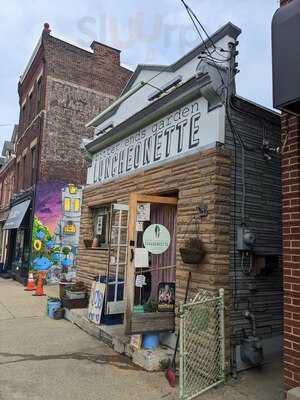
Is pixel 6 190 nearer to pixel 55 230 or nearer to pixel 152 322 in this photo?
pixel 55 230

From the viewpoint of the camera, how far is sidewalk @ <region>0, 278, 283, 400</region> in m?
4.96

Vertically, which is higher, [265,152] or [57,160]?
[57,160]

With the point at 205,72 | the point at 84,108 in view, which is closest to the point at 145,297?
the point at 205,72

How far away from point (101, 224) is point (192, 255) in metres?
5.06

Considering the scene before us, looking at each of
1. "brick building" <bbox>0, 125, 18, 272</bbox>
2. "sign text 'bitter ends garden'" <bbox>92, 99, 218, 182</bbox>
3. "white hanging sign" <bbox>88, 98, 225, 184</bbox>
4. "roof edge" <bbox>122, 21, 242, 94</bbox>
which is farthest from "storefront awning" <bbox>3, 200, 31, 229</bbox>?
"roof edge" <bbox>122, 21, 242, 94</bbox>

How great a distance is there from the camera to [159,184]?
738 cm

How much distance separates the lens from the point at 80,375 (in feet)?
18.4

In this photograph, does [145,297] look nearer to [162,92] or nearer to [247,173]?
[247,173]

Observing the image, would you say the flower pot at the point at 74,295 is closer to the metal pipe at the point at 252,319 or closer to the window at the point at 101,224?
the window at the point at 101,224

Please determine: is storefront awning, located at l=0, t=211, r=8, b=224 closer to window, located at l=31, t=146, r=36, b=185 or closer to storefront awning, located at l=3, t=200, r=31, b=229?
storefront awning, located at l=3, t=200, r=31, b=229

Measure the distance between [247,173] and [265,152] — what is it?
1.94 feet

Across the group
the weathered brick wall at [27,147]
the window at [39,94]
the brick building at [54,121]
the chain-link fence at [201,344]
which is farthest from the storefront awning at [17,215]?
the chain-link fence at [201,344]

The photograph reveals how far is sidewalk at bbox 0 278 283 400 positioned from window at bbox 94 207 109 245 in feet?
9.09

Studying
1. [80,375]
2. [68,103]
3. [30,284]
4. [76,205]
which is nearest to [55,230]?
[76,205]
